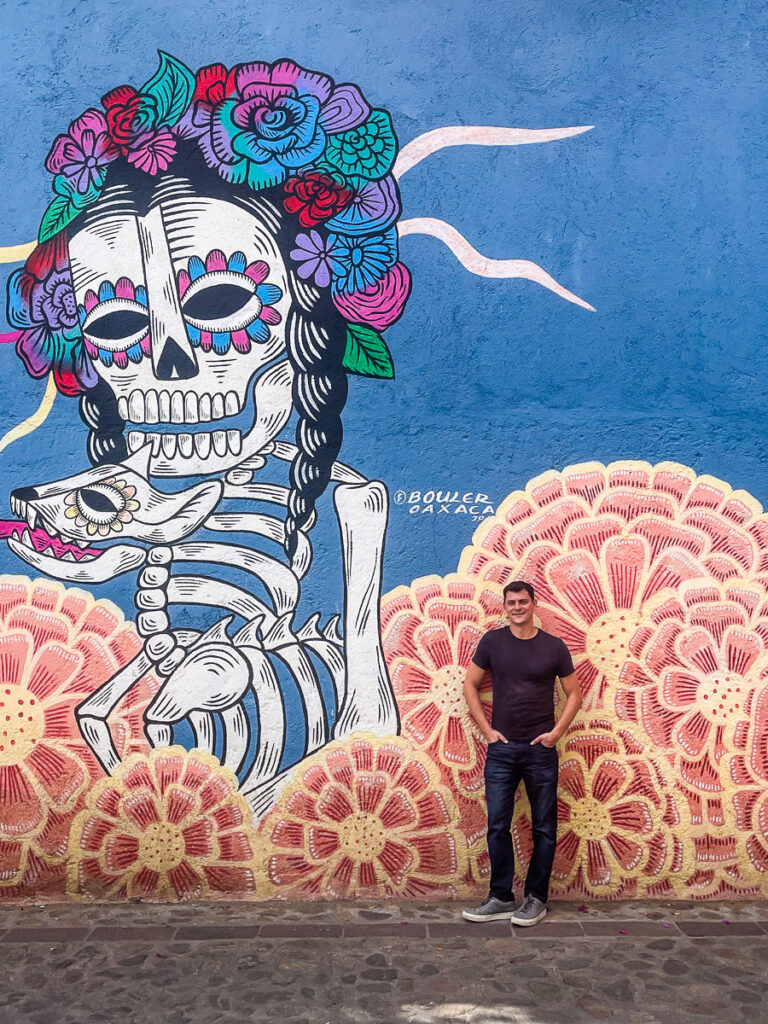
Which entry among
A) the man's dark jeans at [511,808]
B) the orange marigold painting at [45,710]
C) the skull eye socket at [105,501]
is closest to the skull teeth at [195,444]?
the skull eye socket at [105,501]

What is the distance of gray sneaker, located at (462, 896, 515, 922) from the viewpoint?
484cm

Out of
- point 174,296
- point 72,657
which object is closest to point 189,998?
point 72,657

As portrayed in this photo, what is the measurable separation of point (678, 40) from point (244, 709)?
14.8 ft

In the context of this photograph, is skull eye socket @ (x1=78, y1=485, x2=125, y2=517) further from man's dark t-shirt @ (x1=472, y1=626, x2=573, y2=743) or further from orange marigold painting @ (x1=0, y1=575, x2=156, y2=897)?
man's dark t-shirt @ (x1=472, y1=626, x2=573, y2=743)

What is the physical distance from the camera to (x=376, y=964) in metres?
4.37

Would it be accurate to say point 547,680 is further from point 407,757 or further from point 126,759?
point 126,759

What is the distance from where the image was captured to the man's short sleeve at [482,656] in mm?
5029

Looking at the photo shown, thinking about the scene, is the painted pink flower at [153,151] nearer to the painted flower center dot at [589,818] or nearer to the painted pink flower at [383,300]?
the painted pink flower at [383,300]

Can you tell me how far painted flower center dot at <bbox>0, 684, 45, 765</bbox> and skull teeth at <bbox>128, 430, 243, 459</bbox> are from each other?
4.96ft

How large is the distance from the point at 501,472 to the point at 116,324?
2.35m

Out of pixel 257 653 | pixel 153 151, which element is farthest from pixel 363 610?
pixel 153 151

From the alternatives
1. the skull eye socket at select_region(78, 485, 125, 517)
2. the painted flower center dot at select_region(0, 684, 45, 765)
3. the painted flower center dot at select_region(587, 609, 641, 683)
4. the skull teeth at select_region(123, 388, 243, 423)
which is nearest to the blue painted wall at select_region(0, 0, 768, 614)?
the skull eye socket at select_region(78, 485, 125, 517)

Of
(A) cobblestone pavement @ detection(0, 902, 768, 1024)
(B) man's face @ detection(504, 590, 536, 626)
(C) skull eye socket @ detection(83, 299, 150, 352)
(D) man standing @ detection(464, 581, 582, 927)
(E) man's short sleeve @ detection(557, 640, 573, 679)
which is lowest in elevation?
(A) cobblestone pavement @ detection(0, 902, 768, 1024)

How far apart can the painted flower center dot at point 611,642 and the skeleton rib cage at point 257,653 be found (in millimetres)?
1171
